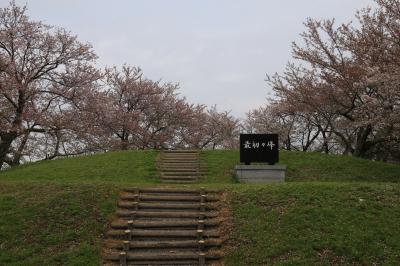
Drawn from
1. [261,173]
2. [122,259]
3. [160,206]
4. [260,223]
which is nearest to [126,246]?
[122,259]

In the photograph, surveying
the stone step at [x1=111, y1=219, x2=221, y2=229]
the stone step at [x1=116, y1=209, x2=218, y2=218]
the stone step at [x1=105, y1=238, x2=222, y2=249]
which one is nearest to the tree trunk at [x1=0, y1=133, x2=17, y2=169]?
the stone step at [x1=116, y1=209, x2=218, y2=218]

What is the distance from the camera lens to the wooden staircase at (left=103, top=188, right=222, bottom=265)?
10.9 m

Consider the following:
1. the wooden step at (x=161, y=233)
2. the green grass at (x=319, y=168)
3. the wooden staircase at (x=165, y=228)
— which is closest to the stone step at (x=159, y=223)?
the wooden staircase at (x=165, y=228)

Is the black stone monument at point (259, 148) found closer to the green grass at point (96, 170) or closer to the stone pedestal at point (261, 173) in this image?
the stone pedestal at point (261, 173)

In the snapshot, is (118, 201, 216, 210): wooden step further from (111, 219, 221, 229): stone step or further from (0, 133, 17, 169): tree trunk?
(0, 133, 17, 169): tree trunk

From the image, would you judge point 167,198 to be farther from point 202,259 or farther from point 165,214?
point 202,259

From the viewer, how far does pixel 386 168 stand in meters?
22.9

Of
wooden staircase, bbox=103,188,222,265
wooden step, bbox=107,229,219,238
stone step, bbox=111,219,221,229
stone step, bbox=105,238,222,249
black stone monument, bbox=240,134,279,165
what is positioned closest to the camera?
wooden staircase, bbox=103,188,222,265

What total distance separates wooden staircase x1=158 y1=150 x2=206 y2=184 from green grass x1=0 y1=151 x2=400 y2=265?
231 inches

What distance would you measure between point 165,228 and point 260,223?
8.28 feet

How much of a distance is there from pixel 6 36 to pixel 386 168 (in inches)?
829

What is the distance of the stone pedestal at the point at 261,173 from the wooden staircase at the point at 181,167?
6.90 feet

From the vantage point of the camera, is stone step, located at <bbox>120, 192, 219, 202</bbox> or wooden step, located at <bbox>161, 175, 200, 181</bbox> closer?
stone step, located at <bbox>120, 192, 219, 202</bbox>

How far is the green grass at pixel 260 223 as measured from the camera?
35.0ft
